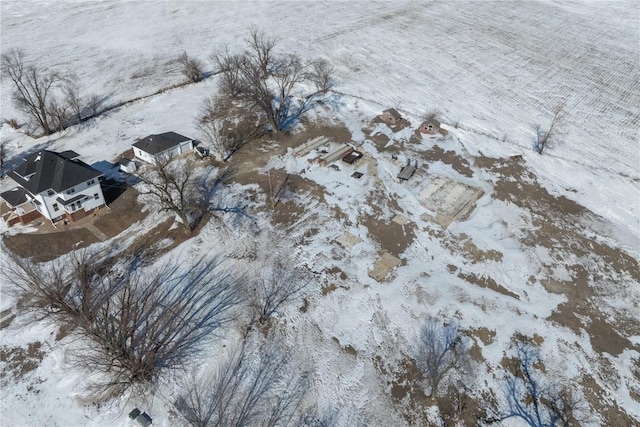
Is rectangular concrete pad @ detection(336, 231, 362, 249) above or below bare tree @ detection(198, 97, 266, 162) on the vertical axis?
below

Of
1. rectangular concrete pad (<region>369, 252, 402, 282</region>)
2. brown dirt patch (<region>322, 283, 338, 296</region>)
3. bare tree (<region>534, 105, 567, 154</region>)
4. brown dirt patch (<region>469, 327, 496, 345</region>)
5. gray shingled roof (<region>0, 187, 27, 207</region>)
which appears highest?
gray shingled roof (<region>0, 187, 27, 207</region>)

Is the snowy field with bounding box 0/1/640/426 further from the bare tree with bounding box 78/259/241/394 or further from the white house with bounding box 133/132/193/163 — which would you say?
the white house with bounding box 133/132/193/163

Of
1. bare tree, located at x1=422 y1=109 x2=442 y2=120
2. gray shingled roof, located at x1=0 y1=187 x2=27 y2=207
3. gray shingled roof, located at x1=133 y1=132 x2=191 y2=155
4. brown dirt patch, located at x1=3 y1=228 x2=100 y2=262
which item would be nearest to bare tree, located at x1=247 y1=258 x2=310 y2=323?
brown dirt patch, located at x1=3 y1=228 x2=100 y2=262

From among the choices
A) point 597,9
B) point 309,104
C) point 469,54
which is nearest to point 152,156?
point 309,104

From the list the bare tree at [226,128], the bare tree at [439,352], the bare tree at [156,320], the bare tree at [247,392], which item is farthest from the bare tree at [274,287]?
the bare tree at [226,128]

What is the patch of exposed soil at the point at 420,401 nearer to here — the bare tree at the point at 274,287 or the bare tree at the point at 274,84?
the bare tree at the point at 274,287

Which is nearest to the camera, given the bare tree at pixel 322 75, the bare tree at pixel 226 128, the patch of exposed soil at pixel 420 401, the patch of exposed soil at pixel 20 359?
the patch of exposed soil at pixel 420 401

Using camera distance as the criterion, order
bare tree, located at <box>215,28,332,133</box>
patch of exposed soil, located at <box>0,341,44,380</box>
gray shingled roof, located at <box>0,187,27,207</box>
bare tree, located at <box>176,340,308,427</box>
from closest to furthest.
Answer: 1. bare tree, located at <box>176,340,308,427</box>
2. patch of exposed soil, located at <box>0,341,44,380</box>
3. gray shingled roof, located at <box>0,187,27,207</box>
4. bare tree, located at <box>215,28,332,133</box>
